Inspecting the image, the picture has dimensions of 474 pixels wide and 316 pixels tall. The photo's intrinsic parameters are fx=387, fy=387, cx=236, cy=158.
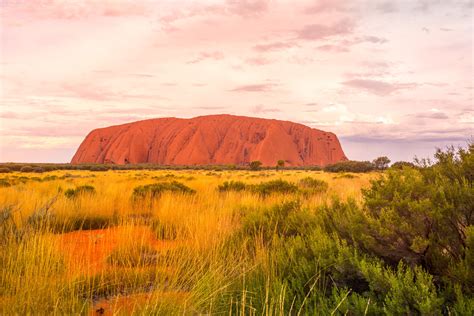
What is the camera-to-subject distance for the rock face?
124250mm

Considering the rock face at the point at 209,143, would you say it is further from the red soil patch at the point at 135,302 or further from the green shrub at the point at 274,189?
the red soil patch at the point at 135,302

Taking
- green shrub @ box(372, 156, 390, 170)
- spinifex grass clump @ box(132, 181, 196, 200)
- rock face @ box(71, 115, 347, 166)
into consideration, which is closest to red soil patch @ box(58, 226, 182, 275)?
spinifex grass clump @ box(132, 181, 196, 200)

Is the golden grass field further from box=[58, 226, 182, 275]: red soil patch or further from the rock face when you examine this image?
the rock face

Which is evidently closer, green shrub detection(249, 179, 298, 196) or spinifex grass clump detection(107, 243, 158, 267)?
spinifex grass clump detection(107, 243, 158, 267)

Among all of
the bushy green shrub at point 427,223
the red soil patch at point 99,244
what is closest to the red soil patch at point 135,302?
the red soil patch at point 99,244

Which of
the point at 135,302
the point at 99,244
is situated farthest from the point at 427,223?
the point at 99,244

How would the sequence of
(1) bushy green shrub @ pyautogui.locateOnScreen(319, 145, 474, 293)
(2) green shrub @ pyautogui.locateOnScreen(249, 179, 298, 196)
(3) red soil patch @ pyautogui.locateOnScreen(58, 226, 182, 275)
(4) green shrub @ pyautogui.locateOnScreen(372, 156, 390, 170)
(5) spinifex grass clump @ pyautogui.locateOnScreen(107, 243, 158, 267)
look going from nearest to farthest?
(1) bushy green shrub @ pyautogui.locateOnScreen(319, 145, 474, 293), (3) red soil patch @ pyautogui.locateOnScreen(58, 226, 182, 275), (5) spinifex grass clump @ pyautogui.locateOnScreen(107, 243, 158, 267), (2) green shrub @ pyautogui.locateOnScreen(249, 179, 298, 196), (4) green shrub @ pyautogui.locateOnScreen(372, 156, 390, 170)

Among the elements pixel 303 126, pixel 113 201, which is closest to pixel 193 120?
pixel 303 126

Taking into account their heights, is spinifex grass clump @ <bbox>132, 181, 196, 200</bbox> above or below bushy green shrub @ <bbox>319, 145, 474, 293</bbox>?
below

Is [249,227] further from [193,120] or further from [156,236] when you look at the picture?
[193,120]

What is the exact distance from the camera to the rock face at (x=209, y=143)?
124 m

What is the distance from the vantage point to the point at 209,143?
425 feet

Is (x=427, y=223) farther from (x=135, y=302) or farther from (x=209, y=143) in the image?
(x=209, y=143)

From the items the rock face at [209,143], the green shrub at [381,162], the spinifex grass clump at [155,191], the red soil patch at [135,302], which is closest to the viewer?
the red soil patch at [135,302]
